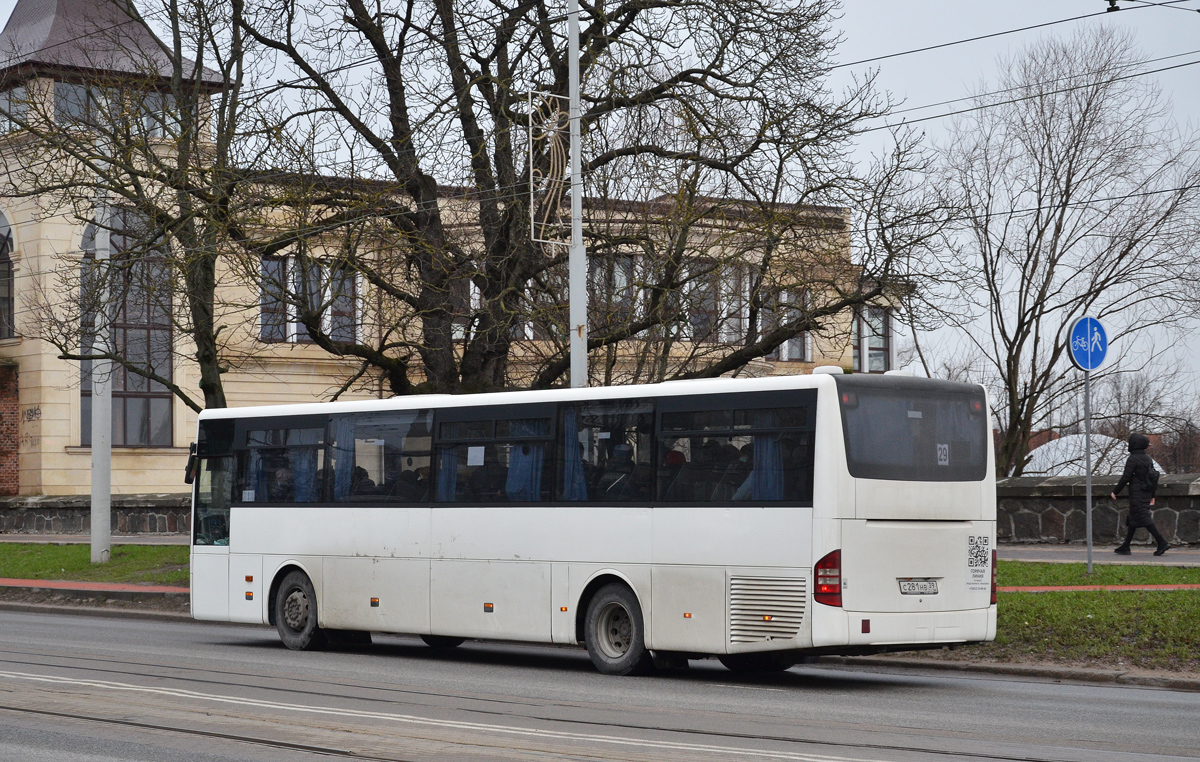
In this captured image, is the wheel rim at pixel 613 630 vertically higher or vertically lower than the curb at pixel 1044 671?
higher

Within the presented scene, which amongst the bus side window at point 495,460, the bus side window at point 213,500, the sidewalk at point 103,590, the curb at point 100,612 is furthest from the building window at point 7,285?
the bus side window at point 495,460

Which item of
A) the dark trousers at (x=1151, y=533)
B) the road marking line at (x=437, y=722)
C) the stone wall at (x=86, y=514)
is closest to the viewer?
the road marking line at (x=437, y=722)

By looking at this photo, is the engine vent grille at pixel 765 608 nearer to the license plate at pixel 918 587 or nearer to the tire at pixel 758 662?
the tire at pixel 758 662

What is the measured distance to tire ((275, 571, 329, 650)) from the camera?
660 inches

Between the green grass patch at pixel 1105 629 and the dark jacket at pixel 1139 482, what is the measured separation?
488 centimetres

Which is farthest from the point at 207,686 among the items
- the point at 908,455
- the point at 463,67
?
the point at 463,67

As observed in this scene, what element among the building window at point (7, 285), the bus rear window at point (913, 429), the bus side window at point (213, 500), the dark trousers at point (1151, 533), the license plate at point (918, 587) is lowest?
the license plate at point (918, 587)

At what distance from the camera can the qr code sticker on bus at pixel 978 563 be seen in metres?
13.1

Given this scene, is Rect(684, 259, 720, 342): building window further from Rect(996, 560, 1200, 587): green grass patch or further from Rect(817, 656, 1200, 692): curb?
Rect(817, 656, 1200, 692): curb

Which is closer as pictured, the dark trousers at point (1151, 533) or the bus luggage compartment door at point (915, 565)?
the bus luggage compartment door at point (915, 565)

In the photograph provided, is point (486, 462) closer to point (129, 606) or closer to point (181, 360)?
point (129, 606)

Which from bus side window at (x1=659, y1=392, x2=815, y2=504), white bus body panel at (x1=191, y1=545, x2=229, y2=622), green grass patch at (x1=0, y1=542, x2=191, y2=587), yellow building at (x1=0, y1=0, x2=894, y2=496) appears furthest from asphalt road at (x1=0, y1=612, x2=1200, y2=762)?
yellow building at (x1=0, y1=0, x2=894, y2=496)

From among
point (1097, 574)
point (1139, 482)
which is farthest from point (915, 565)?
point (1139, 482)

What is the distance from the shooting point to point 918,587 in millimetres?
12797
